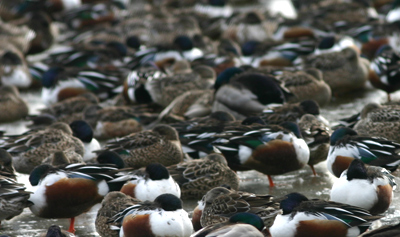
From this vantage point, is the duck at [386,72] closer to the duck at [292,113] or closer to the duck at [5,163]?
the duck at [292,113]

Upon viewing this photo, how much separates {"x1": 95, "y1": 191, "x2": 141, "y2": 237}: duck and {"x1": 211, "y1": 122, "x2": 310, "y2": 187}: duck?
4.94ft

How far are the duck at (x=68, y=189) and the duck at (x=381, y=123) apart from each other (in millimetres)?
3027

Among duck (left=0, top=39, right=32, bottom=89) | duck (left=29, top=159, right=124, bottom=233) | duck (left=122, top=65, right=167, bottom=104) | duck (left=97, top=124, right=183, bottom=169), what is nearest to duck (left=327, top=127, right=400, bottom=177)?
duck (left=97, top=124, right=183, bottom=169)

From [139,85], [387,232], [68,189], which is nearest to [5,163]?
[68,189]

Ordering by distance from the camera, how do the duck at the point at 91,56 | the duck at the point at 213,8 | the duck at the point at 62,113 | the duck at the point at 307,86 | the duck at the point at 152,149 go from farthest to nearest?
the duck at the point at 213,8 < the duck at the point at 91,56 < the duck at the point at 307,86 < the duck at the point at 62,113 < the duck at the point at 152,149

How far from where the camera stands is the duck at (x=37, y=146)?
27.1ft

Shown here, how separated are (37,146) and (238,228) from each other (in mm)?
3976

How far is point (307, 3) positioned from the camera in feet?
65.6

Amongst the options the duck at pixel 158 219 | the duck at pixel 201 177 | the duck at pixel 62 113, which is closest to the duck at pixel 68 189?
the duck at pixel 201 177

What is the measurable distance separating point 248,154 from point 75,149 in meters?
2.07

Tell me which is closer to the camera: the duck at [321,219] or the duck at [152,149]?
the duck at [321,219]

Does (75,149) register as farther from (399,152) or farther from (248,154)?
(399,152)

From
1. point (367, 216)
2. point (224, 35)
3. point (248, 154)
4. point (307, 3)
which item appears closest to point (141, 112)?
point (248, 154)

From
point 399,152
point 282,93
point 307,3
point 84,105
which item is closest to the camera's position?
point 399,152
